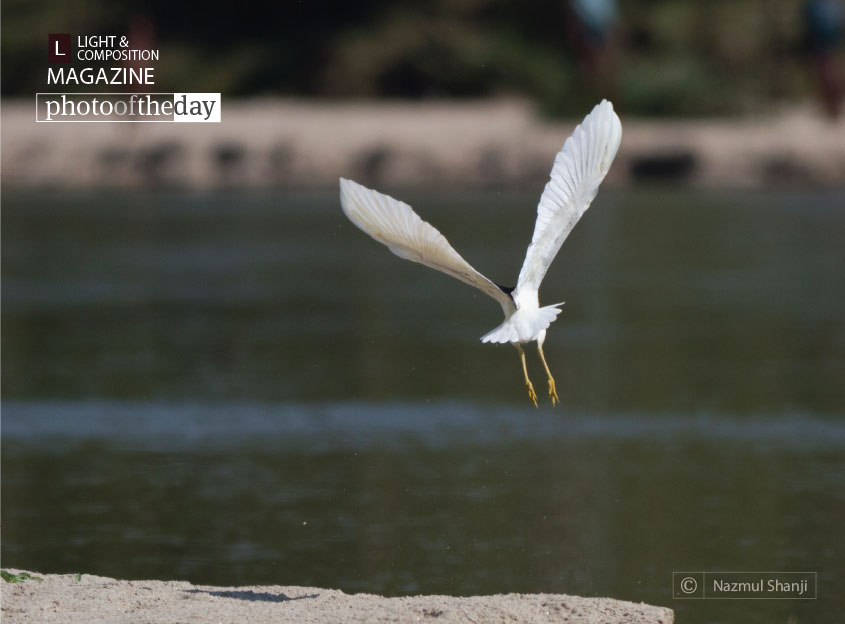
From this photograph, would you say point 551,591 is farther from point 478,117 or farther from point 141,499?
point 478,117

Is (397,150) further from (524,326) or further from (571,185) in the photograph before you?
(524,326)

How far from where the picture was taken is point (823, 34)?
172 ft

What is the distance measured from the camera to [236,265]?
32562mm

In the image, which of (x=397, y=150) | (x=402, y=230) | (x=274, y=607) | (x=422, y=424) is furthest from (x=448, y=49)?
(x=402, y=230)

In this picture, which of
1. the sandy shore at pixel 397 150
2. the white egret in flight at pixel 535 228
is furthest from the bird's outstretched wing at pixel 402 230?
the sandy shore at pixel 397 150

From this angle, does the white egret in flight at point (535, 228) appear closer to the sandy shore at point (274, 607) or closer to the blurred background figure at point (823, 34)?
the sandy shore at point (274, 607)

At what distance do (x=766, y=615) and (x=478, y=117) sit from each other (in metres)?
38.5

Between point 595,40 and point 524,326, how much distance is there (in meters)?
44.3

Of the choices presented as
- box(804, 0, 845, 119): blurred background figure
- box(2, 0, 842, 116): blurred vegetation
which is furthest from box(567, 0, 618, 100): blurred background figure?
box(804, 0, 845, 119): blurred background figure

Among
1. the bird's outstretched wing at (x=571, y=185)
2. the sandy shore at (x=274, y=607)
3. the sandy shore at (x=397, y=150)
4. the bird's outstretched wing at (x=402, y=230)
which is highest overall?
the sandy shore at (x=397, y=150)

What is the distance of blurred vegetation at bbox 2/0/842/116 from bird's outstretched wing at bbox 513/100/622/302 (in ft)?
135

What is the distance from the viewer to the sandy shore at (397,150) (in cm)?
4525

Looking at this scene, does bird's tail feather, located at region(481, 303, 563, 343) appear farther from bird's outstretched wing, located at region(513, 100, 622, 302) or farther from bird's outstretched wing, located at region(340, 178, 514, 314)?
bird's outstretched wing, located at region(513, 100, 622, 302)

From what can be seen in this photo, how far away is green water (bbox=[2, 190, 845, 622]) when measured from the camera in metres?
A: 12.1
